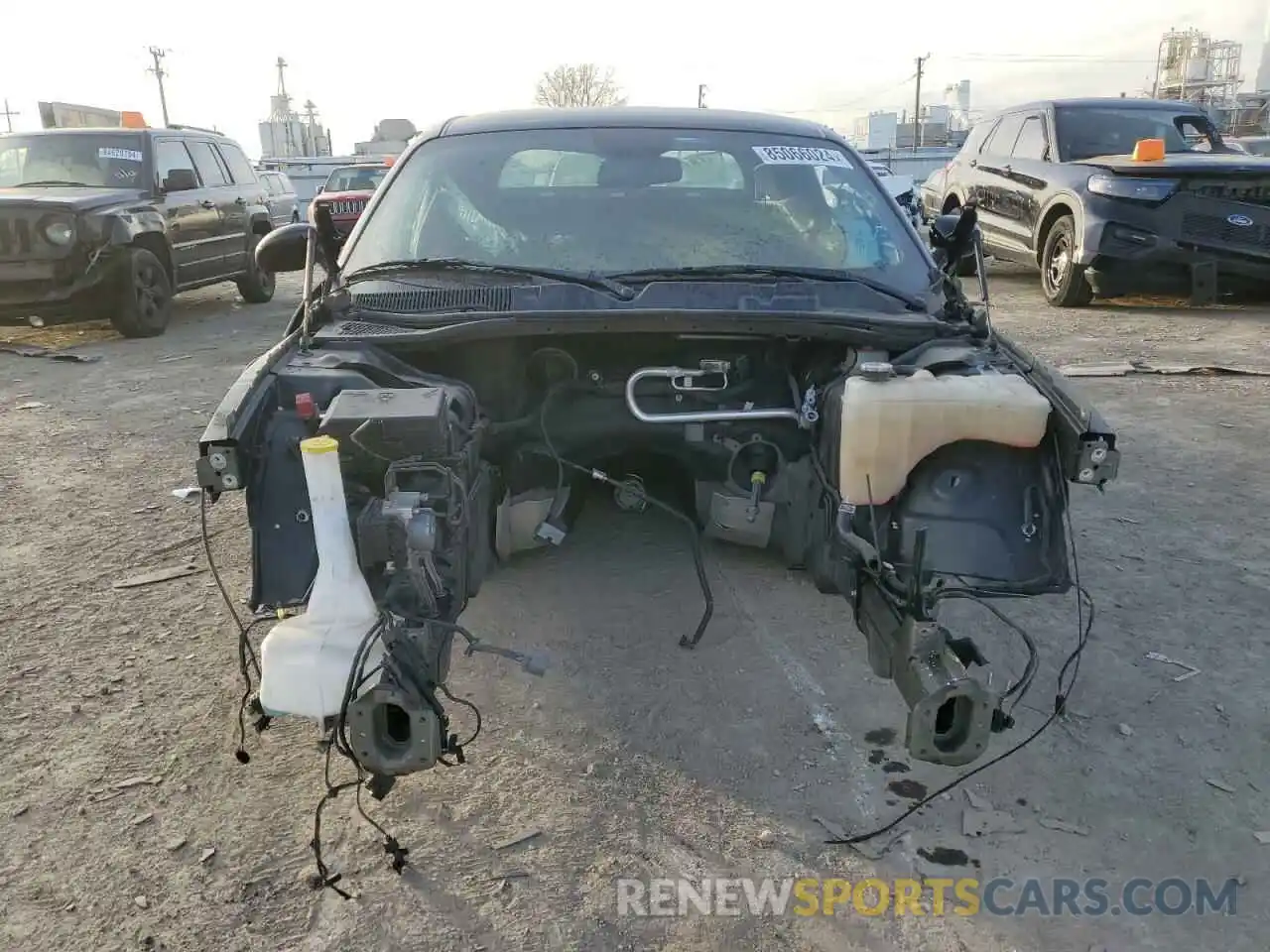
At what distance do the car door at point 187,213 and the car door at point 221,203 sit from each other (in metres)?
0.04

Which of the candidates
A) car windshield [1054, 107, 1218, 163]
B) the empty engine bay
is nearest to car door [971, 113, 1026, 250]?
car windshield [1054, 107, 1218, 163]

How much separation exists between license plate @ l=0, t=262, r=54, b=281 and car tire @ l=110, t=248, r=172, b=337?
673mm

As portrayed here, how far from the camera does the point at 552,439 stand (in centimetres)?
331

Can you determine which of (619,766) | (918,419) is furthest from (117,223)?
(918,419)

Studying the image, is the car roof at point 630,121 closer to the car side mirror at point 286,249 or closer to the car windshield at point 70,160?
the car side mirror at point 286,249

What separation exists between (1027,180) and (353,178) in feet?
35.7

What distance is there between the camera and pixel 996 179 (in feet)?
34.7

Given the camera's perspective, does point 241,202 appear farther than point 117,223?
Yes

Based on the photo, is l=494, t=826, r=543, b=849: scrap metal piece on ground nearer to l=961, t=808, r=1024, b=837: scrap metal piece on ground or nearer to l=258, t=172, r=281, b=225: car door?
l=961, t=808, r=1024, b=837: scrap metal piece on ground

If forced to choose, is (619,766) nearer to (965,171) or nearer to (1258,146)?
(965,171)

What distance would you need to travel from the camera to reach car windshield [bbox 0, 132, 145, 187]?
902cm

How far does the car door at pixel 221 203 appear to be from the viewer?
10242mm

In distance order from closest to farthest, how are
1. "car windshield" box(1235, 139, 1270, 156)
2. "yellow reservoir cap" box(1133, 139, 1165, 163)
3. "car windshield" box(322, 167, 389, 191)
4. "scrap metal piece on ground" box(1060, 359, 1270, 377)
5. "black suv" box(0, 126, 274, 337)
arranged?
"scrap metal piece on ground" box(1060, 359, 1270, 377), "black suv" box(0, 126, 274, 337), "yellow reservoir cap" box(1133, 139, 1165, 163), "car windshield" box(1235, 139, 1270, 156), "car windshield" box(322, 167, 389, 191)

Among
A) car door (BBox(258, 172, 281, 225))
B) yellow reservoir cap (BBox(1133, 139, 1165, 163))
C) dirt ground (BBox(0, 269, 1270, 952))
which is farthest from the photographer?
car door (BBox(258, 172, 281, 225))
